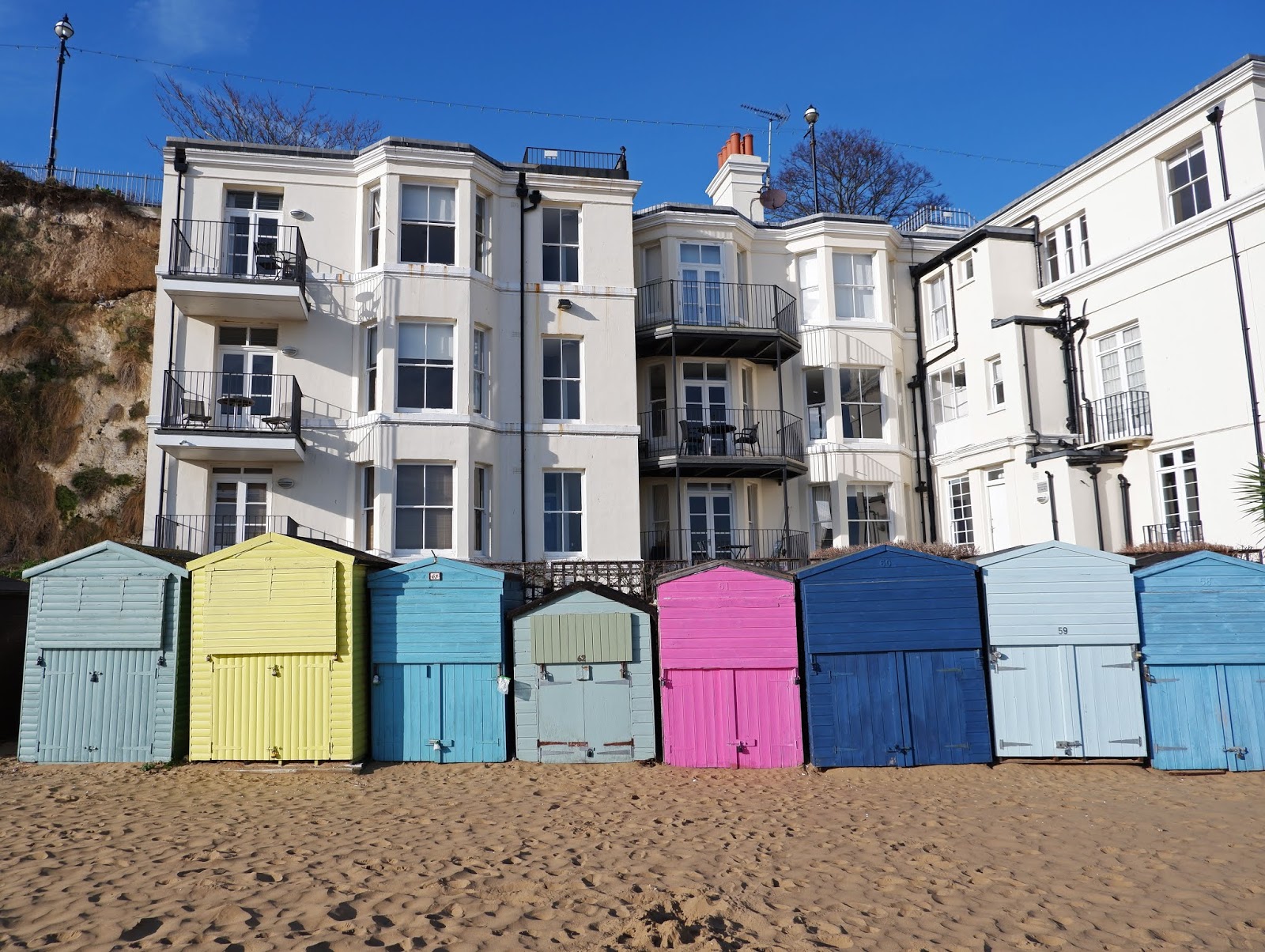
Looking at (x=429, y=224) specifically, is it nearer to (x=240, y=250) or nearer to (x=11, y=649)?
(x=240, y=250)

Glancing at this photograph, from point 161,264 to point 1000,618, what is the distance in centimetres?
1651

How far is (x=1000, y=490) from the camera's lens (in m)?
19.5

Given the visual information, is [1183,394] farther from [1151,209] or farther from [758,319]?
[758,319]

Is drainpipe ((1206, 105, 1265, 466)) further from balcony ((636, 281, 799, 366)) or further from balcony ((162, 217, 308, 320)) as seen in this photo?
balcony ((162, 217, 308, 320))

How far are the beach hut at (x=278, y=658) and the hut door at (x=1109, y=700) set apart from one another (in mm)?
9124

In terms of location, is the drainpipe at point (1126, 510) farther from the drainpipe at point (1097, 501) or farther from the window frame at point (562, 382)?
the window frame at point (562, 382)

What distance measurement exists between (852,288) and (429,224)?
422 inches

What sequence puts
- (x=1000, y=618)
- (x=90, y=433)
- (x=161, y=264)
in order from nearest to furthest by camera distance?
1. (x=1000, y=618)
2. (x=161, y=264)
3. (x=90, y=433)

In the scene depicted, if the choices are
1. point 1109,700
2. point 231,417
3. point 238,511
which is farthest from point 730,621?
point 231,417

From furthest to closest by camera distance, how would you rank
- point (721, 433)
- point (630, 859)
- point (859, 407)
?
point (859, 407) < point (721, 433) < point (630, 859)

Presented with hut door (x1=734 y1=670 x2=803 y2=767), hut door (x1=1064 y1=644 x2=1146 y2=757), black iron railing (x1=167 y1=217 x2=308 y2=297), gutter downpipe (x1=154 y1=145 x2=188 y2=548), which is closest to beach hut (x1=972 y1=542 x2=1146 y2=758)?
hut door (x1=1064 y1=644 x2=1146 y2=757)

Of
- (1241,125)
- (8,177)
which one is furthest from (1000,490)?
(8,177)

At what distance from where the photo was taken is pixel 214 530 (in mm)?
17094

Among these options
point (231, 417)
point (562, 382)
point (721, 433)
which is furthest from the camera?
point (721, 433)
